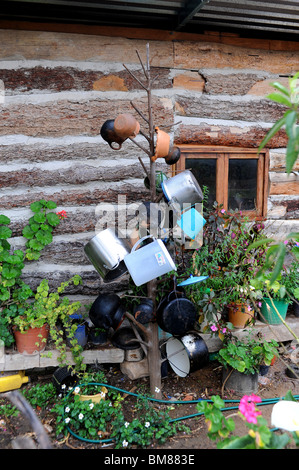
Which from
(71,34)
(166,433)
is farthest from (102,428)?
(71,34)

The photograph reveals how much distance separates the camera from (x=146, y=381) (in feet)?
10.1

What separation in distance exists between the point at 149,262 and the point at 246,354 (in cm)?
113

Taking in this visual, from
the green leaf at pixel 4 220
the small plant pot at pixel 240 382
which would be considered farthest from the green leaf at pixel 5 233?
the small plant pot at pixel 240 382

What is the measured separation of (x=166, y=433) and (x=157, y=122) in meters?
2.34

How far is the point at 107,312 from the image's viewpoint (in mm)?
2678

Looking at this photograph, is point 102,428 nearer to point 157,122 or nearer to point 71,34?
point 157,122

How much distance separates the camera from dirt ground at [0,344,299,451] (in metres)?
2.43

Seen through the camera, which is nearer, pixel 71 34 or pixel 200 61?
pixel 71 34

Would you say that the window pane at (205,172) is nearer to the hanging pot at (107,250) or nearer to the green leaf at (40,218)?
the hanging pot at (107,250)

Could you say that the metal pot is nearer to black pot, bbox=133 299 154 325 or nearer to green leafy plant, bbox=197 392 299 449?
black pot, bbox=133 299 154 325

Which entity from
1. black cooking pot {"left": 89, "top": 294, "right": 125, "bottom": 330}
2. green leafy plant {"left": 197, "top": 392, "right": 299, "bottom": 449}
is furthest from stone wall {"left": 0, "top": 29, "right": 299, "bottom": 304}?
green leafy plant {"left": 197, "top": 392, "right": 299, "bottom": 449}

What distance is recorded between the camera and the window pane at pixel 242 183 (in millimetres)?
3623

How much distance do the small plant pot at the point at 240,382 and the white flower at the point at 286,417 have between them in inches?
54.5

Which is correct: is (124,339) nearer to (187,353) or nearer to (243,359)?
(187,353)
